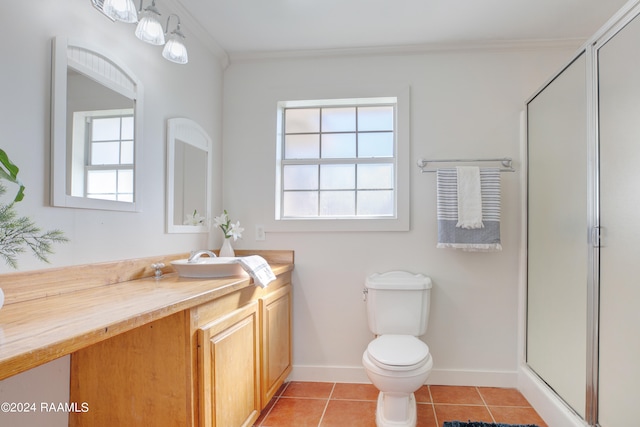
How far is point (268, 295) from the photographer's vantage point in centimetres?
215

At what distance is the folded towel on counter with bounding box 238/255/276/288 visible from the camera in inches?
71.3

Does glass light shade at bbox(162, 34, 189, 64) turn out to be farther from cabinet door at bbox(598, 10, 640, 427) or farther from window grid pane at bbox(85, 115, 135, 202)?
cabinet door at bbox(598, 10, 640, 427)

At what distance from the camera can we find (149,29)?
1.56 metres

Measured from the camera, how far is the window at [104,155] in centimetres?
147

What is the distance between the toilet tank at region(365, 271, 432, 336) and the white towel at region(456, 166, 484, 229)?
45 cm

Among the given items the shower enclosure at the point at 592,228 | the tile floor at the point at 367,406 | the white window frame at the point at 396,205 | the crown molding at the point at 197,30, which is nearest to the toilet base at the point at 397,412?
the tile floor at the point at 367,406

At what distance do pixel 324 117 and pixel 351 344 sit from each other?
5.38ft

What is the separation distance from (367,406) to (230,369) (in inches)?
40.4

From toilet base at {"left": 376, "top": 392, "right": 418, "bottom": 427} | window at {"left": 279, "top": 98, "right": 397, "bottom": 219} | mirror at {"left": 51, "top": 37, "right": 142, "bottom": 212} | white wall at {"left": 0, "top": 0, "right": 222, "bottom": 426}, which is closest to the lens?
white wall at {"left": 0, "top": 0, "right": 222, "bottom": 426}

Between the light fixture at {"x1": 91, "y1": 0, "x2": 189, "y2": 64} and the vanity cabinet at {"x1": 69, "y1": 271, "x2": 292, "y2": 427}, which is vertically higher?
the light fixture at {"x1": 91, "y1": 0, "x2": 189, "y2": 64}

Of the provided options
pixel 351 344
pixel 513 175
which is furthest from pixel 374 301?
pixel 513 175

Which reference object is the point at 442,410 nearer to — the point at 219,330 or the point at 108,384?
the point at 219,330

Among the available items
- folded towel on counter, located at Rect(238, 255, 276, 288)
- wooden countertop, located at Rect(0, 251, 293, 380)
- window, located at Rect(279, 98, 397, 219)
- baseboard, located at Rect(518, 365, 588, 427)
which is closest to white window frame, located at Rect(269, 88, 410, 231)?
window, located at Rect(279, 98, 397, 219)

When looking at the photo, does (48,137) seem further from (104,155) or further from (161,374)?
(161,374)
